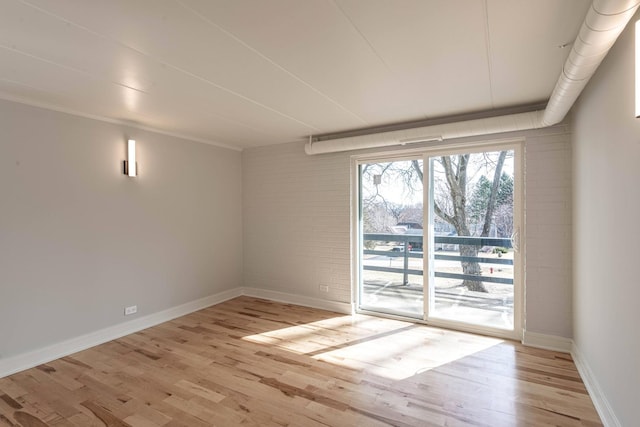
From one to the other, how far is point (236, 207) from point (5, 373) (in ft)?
10.6

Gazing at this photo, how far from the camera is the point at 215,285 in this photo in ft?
15.9

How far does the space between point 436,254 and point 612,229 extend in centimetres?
206

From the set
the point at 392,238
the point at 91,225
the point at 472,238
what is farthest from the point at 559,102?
the point at 91,225

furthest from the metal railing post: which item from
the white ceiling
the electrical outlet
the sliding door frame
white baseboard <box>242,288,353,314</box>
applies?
the electrical outlet

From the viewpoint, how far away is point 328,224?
4527 mm

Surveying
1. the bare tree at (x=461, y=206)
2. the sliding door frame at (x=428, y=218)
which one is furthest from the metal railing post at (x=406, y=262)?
the bare tree at (x=461, y=206)

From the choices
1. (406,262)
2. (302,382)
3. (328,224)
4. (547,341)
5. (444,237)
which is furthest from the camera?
(328,224)

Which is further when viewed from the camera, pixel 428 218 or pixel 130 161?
pixel 428 218

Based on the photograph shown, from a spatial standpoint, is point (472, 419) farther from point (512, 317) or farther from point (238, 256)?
point (238, 256)

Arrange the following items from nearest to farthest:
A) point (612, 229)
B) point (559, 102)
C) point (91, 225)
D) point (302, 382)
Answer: point (612, 229) → point (559, 102) → point (302, 382) → point (91, 225)

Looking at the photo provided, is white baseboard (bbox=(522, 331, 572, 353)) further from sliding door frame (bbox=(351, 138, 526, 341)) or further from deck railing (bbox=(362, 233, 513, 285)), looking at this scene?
deck railing (bbox=(362, 233, 513, 285))

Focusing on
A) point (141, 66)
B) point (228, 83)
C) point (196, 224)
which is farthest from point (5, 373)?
point (228, 83)

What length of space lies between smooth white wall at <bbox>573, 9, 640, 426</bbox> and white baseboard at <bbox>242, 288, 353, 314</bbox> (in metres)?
2.62

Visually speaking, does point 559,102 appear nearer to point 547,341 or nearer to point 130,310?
point 547,341
